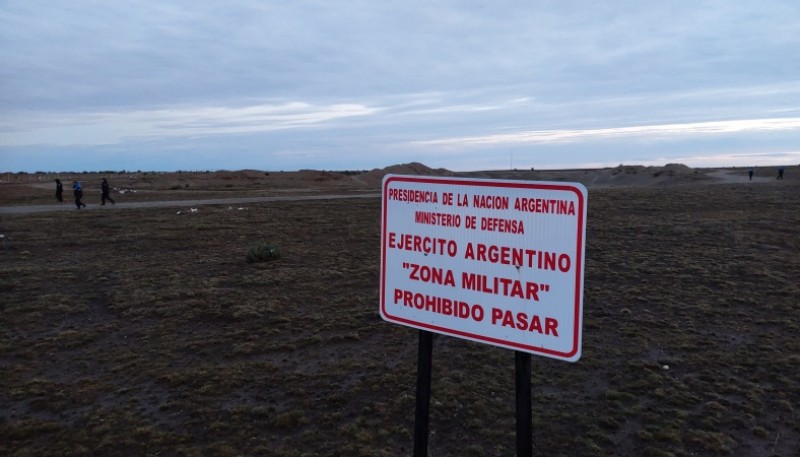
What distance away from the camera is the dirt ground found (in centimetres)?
545

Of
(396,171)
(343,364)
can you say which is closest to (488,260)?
(343,364)

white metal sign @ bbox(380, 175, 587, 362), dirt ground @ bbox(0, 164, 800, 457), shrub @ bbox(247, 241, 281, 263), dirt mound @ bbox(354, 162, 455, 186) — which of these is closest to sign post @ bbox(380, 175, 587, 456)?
white metal sign @ bbox(380, 175, 587, 362)

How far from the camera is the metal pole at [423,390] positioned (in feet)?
10.9

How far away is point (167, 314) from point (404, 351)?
14.1ft

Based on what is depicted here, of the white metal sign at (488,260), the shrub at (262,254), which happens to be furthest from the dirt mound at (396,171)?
the white metal sign at (488,260)

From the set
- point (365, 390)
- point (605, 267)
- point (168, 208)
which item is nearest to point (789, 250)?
point (605, 267)

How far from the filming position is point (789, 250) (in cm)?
1574

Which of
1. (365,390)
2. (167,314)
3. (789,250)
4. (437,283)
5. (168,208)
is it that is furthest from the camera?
(168,208)

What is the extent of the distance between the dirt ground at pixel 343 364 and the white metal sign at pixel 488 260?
2.55 meters

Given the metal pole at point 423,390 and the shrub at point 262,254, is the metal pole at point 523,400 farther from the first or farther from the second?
the shrub at point 262,254

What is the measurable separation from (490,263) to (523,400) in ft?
2.38

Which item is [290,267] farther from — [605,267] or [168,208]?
[168,208]

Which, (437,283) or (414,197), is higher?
(414,197)

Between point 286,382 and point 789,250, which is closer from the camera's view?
point 286,382
